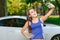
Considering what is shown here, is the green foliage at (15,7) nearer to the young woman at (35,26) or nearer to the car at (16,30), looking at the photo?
the car at (16,30)

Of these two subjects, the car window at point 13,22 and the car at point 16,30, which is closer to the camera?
the car at point 16,30

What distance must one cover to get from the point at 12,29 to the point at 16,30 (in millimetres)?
Answer: 164

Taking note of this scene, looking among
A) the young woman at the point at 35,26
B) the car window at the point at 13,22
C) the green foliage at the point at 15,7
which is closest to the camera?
the young woman at the point at 35,26

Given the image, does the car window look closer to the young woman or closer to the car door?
the car door

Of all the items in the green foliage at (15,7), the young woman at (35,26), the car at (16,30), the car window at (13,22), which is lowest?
the green foliage at (15,7)

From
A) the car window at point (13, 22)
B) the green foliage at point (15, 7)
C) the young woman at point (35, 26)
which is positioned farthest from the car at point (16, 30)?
the green foliage at point (15, 7)

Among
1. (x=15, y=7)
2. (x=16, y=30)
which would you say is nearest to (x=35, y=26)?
(x=16, y=30)

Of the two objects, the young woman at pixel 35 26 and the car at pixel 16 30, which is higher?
the young woman at pixel 35 26

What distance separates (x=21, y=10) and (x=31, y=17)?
30.0m

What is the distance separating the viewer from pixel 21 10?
35.2 m

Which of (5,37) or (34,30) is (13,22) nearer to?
(5,37)

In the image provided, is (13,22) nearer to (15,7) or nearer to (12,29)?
(12,29)

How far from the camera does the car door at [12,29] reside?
8930 millimetres

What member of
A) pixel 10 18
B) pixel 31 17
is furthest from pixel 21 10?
pixel 31 17
